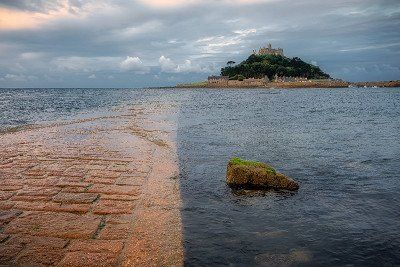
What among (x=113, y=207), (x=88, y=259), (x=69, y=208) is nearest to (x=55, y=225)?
(x=69, y=208)

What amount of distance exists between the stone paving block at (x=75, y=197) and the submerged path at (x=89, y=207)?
0.02m

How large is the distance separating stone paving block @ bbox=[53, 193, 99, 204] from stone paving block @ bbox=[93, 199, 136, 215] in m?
0.30

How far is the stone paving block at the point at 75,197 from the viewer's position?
7090 mm

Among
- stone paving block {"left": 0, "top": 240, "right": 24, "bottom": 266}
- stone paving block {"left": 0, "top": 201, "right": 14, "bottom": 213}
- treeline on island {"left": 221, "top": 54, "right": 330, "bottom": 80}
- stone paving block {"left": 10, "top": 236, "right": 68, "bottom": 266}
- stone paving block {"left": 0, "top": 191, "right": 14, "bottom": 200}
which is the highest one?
treeline on island {"left": 221, "top": 54, "right": 330, "bottom": 80}

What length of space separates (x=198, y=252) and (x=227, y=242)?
1.89 feet

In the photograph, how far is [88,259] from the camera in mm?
4777

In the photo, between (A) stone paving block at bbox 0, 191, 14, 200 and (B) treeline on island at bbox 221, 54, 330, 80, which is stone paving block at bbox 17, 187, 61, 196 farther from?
(B) treeline on island at bbox 221, 54, 330, 80

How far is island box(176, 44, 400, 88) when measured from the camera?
551 ft

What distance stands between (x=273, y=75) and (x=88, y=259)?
179 m

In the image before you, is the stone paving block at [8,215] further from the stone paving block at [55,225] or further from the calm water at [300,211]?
the calm water at [300,211]

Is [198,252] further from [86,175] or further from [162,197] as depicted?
[86,175]

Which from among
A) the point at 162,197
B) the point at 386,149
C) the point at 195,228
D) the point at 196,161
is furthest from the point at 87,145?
the point at 386,149

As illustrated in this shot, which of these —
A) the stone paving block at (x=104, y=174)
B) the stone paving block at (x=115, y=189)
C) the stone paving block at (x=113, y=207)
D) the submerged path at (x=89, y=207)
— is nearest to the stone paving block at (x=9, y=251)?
the submerged path at (x=89, y=207)

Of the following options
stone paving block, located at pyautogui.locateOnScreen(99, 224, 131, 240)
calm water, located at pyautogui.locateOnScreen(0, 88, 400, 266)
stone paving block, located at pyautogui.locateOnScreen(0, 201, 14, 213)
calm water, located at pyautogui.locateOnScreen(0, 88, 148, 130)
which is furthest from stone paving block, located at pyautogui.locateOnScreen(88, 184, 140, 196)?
calm water, located at pyautogui.locateOnScreen(0, 88, 148, 130)
